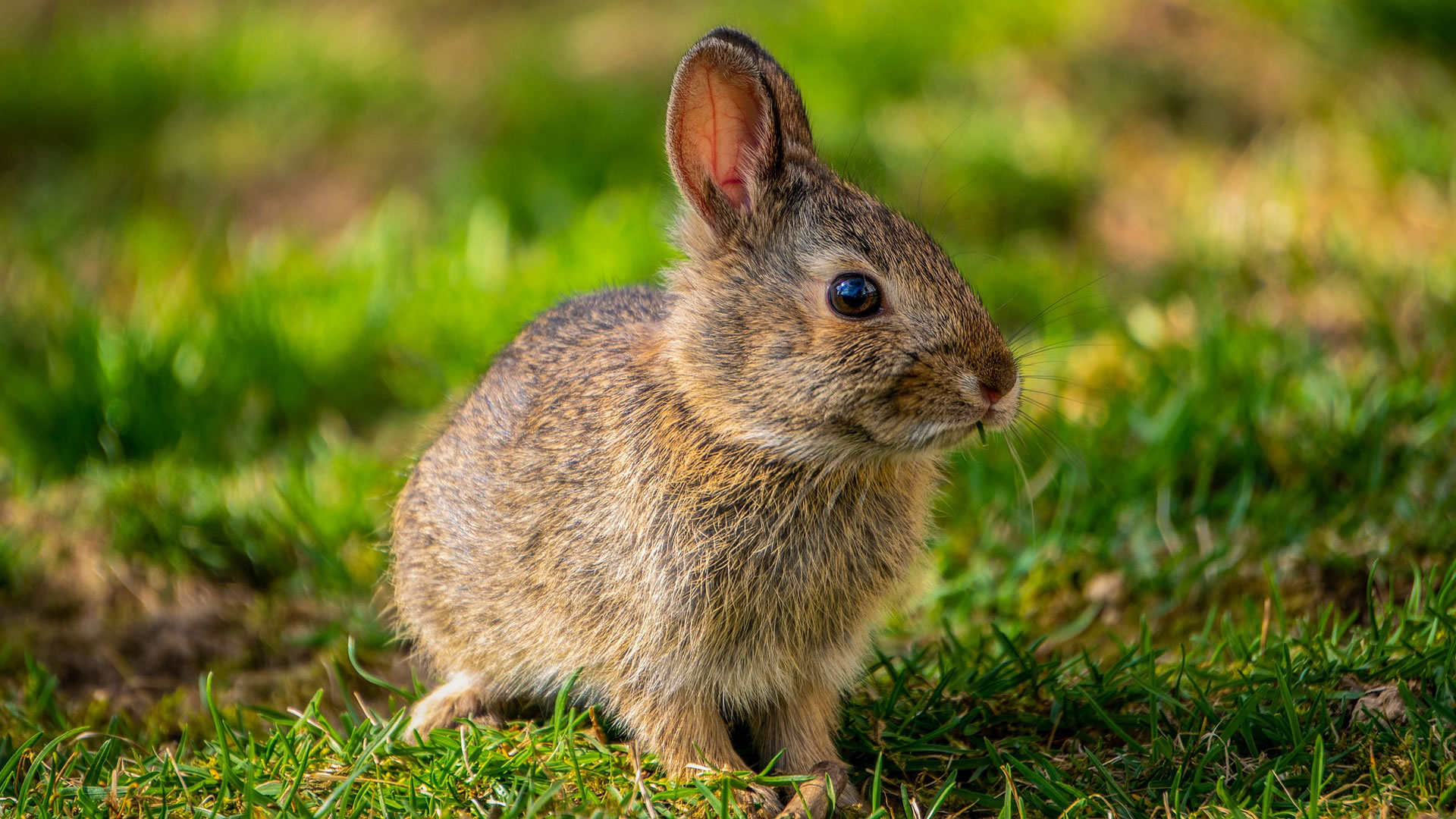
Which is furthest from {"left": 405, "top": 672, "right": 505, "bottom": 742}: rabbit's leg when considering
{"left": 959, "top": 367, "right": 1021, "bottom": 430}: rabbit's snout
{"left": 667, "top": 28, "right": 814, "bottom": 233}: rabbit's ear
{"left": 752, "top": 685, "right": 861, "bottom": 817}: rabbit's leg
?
{"left": 959, "top": 367, "right": 1021, "bottom": 430}: rabbit's snout

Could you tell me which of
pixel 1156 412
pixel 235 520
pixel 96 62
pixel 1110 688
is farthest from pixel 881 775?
pixel 96 62

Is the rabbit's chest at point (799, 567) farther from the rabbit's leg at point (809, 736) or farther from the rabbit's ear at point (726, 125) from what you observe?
the rabbit's ear at point (726, 125)

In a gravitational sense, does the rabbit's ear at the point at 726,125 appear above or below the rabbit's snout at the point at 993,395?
above

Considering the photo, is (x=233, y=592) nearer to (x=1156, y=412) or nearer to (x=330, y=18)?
(x=1156, y=412)

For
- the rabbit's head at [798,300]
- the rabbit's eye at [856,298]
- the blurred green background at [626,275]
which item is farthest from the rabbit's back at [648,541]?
the blurred green background at [626,275]

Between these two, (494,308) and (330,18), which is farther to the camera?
(330,18)

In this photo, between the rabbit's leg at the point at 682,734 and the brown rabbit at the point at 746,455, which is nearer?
the brown rabbit at the point at 746,455

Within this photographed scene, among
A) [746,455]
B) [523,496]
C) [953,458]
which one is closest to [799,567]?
[746,455]
